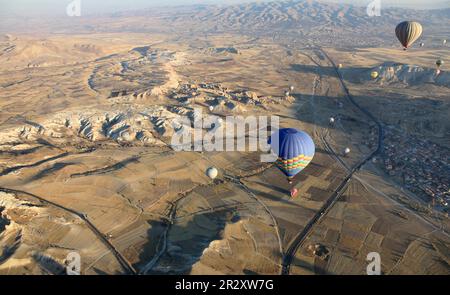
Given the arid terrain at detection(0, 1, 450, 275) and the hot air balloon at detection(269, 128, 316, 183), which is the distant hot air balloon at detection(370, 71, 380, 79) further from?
the hot air balloon at detection(269, 128, 316, 183)

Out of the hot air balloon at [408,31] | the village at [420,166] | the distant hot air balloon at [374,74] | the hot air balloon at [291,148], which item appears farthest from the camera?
the distant hot air balloon at [374,74]

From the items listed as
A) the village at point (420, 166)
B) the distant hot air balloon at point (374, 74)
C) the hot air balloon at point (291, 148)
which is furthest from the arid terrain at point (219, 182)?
the hot air balloon at point (291, 148)

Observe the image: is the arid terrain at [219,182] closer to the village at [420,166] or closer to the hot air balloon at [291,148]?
the village at [420,166]

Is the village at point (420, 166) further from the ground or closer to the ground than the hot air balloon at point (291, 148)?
closer to the ground

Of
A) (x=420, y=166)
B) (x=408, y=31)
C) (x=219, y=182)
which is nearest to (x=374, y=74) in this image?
(x=408, y=31)

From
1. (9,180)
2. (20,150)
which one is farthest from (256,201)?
(20,150)

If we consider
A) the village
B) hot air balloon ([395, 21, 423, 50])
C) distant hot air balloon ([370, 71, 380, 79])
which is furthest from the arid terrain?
hot air balloon ([395, 21, 423, 50])

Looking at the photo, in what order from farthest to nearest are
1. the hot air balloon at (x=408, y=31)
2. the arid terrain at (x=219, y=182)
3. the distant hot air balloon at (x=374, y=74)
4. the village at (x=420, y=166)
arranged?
the distant hot air balloon at (x=374, y=74)
the hot air balloon at (x=408, y=31)
the village at (x=420, y=166)
the arid terrain at (x=219, y=182)

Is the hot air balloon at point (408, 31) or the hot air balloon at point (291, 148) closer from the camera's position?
the hot air balloon at point (291, 148)
